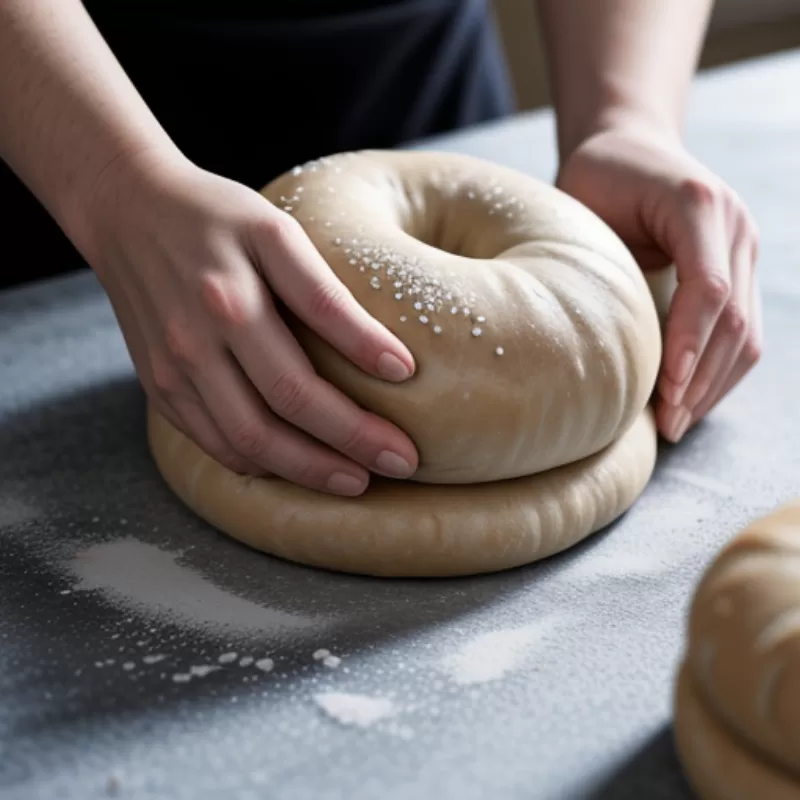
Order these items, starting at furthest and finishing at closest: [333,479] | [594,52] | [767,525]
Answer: [594,52] → [333,479] → [767,525]

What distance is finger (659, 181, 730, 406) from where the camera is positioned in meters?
1.05

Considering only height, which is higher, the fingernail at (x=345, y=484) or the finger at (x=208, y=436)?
the finger at (x=208, y=436)

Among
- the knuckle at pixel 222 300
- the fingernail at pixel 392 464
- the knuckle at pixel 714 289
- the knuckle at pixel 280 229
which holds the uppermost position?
the knuckle at pixel 280 229

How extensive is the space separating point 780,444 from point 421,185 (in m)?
0.46

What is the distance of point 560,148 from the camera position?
1.42 meters

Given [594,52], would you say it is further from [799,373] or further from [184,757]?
[184,757]

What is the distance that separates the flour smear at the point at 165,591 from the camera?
0.87 m

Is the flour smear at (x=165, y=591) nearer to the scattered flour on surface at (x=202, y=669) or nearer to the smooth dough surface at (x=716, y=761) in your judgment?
the scattered flour on surface at (x=202, y=669)

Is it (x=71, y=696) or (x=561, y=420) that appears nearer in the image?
(x=71, y=696)

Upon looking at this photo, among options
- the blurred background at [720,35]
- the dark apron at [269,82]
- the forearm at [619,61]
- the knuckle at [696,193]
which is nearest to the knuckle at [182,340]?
the knuckle at [696,193]

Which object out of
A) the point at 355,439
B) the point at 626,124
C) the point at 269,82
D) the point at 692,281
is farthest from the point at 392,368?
the point at 269,82

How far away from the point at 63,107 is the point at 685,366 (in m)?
0.63

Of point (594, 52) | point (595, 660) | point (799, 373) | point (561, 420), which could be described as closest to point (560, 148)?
point (594, 52)

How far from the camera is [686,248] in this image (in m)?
1.09
